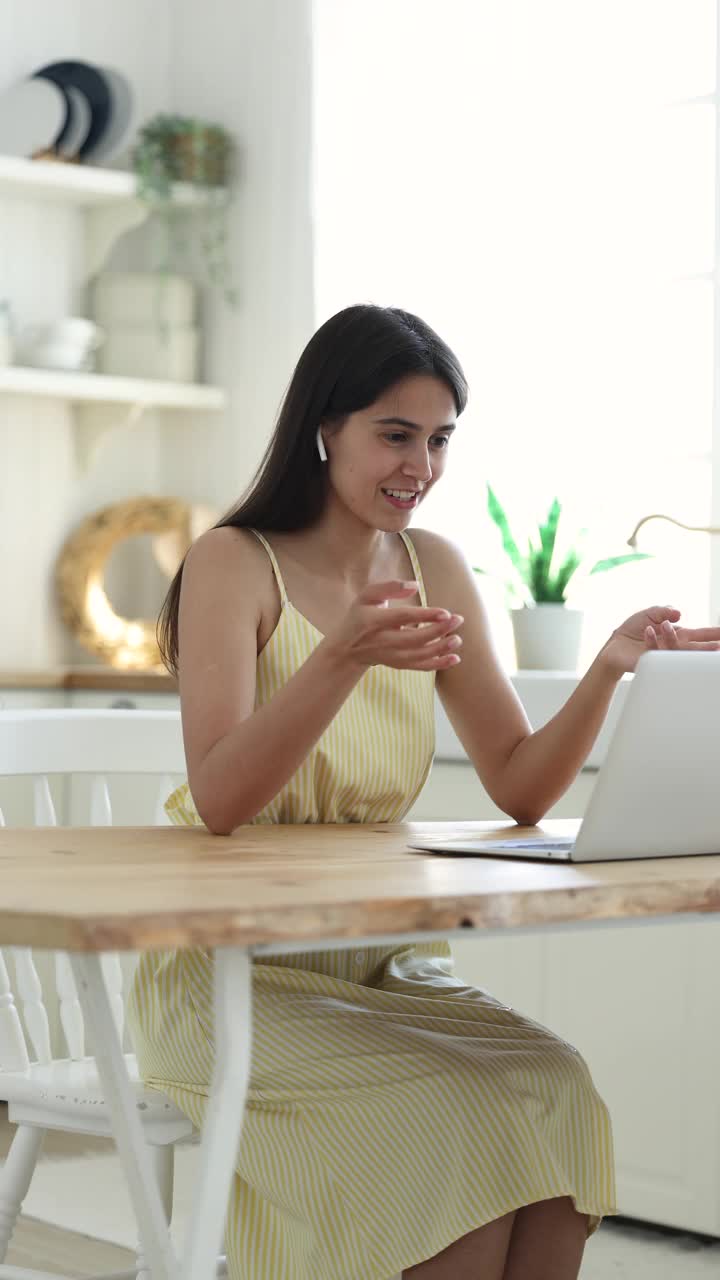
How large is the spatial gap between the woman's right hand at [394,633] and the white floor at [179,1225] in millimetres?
1371

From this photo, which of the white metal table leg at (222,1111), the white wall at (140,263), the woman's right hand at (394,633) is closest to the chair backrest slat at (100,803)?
the woman's right hand at (394,633)

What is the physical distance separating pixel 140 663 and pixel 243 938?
2677 mm

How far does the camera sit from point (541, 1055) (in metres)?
1.46

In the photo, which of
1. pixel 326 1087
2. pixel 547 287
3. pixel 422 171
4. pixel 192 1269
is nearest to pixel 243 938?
pixel 192 1269

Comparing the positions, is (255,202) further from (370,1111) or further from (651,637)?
(370,1111)

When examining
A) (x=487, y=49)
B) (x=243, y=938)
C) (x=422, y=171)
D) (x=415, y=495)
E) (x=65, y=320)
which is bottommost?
(x=243, y=938)

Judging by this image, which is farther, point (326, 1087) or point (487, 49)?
point (487, 49)

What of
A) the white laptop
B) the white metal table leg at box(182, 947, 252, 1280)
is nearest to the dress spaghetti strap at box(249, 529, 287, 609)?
the white laptop

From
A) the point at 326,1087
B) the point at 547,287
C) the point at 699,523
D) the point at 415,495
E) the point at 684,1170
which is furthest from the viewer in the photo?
the point at 547,287

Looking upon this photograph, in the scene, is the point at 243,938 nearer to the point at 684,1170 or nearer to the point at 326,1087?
the point at 326,1087

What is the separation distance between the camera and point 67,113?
11.7 ft

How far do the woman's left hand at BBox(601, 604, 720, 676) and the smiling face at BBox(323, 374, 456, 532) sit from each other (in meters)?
0.25

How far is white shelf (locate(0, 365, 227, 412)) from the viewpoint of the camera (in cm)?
348

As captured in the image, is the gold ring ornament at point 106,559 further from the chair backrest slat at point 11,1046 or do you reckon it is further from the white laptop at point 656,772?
the white laptop at point 656,772
